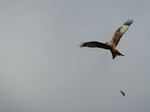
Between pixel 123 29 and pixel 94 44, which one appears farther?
pixel 123 29

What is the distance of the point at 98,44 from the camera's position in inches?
569

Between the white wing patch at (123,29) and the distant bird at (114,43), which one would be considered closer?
the distant bird at (114,43)

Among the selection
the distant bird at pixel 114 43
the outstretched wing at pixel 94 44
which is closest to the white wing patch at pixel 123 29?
the distant bird at pixel 114 43

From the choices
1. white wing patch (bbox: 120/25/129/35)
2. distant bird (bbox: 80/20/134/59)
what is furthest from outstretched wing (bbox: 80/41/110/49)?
white wing patch (bbox: 120/25/129/35)

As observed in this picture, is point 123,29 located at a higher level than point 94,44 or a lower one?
higher

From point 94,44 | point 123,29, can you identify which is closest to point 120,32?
point 123,29

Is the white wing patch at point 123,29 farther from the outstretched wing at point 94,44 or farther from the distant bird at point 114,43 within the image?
the outstretched wing at point 94,44

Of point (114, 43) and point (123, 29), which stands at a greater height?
point (123, 29)

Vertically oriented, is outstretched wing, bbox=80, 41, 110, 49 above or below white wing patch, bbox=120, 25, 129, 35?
below

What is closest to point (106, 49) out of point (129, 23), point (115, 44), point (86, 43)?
point (115, 44)

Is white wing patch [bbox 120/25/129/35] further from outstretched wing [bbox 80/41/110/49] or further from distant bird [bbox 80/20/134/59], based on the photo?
outstretched wing [bbox 80/41/110/49]

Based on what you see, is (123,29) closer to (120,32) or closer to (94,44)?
(120,32)

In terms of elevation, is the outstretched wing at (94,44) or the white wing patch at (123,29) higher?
the white wing patch at (123,29)

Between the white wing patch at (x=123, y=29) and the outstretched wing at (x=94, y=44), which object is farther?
the white wing patch at (x=123, y=29)
